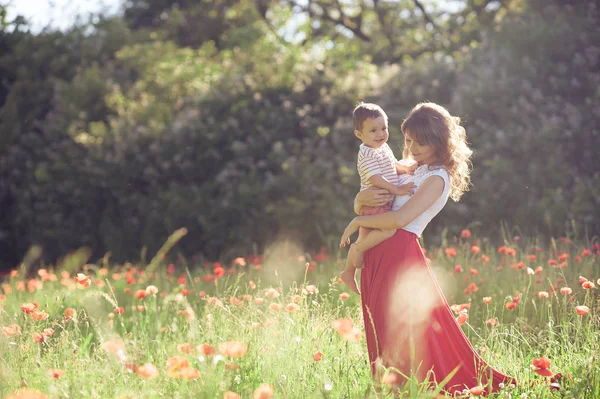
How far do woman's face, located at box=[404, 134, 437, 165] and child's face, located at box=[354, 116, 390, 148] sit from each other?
122 mm

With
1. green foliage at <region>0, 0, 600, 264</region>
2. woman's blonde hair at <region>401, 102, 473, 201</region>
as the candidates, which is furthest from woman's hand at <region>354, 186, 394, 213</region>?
green foliage at <region>0, 0, 600, 264</region>

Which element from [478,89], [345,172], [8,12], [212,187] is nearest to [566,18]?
[478,89]

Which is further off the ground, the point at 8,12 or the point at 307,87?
the point at 8,12

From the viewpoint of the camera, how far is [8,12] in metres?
10.7

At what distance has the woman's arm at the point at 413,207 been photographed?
9.85 feet

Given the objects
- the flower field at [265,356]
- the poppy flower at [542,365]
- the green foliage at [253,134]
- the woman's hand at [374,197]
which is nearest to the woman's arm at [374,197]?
the woman's hand at [374,197]

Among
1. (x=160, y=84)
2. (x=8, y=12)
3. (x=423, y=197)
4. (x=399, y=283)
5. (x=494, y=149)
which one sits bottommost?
(x=494, y=149)

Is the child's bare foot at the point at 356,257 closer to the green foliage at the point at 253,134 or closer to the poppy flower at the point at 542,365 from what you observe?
the poppy flower at the point at 542,365

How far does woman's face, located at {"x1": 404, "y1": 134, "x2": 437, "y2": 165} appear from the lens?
3150mm

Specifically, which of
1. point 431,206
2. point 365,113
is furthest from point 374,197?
point 365,113

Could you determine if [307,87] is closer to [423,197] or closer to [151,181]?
[151,181]

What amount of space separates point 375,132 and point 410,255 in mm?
591

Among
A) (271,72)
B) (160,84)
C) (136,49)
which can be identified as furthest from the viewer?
(136,49)

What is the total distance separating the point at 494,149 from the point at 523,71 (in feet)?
3.38
